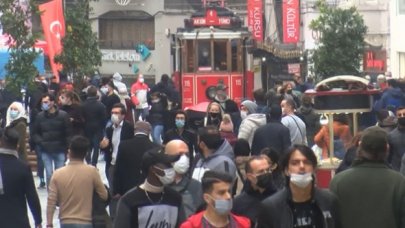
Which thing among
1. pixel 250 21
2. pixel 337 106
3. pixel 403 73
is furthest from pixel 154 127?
pixel 250 21

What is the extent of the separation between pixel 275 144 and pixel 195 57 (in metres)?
23.6

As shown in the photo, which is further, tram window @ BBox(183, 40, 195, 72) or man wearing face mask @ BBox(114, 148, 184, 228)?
tram window @ BBox(183, 40, 195, 72)

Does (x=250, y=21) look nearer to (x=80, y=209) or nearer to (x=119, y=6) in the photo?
(x=119, y=6)

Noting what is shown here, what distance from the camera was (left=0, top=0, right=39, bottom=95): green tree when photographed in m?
25.8

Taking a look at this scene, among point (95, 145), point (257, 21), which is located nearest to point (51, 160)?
point (95, 145)

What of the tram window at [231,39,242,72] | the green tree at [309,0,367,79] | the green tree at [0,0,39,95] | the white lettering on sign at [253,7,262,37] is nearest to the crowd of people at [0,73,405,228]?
the green tree at [0,0,39,95]

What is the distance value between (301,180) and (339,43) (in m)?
38.4

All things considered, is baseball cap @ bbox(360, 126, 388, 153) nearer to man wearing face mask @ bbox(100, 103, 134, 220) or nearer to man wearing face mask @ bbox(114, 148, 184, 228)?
man wearing face mask @ bbox(114, 148, 184, 228)

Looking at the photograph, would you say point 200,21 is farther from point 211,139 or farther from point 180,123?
point 211,139

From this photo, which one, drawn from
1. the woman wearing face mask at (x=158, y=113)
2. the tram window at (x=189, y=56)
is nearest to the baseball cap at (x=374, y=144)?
the woman wearing face mask at (x=158, y=113)

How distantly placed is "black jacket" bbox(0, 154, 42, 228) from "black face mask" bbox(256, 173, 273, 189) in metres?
2.90

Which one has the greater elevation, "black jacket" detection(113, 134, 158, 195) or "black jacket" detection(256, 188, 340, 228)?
"black jacket" detection(256, 188, 340, 228)

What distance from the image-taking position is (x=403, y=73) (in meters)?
48.8

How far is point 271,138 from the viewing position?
16031 millimetres
